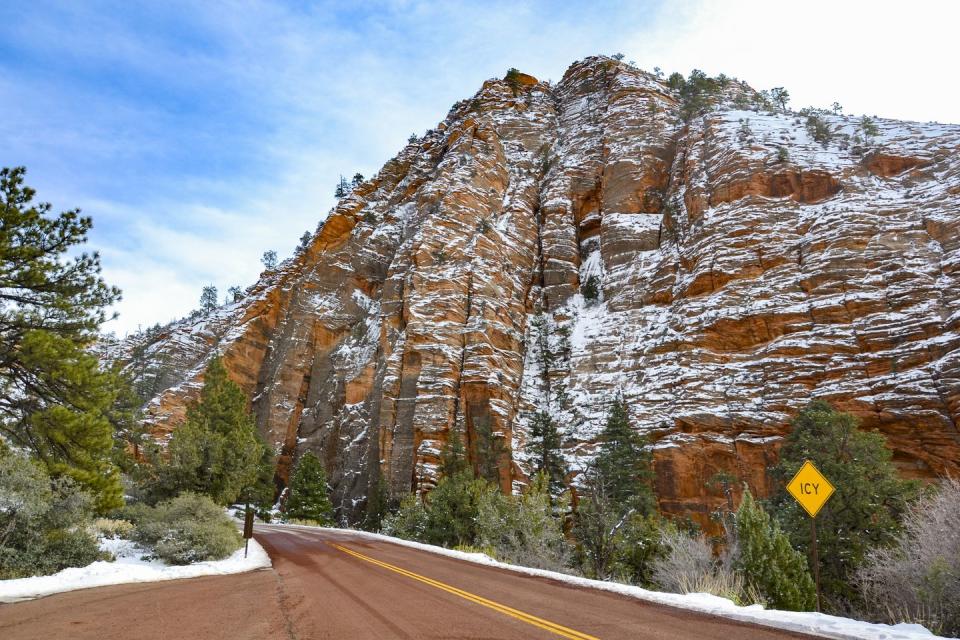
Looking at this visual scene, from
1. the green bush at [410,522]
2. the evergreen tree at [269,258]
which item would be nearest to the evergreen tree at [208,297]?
the evergreen tree at [269,258]

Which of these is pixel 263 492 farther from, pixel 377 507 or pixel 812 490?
pixel 812 490

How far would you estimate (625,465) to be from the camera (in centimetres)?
3509

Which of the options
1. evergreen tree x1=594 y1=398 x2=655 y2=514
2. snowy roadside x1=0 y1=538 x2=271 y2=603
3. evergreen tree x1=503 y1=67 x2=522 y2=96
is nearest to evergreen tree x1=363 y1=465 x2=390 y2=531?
evergreen tree x1=594 y1=398 x2=655 y2=514

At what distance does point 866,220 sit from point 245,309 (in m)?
64.3

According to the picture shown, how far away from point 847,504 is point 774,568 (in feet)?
36.1

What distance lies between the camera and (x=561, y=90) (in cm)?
8350

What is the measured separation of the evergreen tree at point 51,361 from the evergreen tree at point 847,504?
19.7 metres

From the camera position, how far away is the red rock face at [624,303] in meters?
34.8

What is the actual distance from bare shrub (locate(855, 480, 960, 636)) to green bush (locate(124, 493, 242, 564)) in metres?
14.7

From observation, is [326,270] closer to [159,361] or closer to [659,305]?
[159,361]

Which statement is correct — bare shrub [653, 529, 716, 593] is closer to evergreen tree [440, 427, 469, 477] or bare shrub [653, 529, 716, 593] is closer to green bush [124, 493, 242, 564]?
green bush [124, 493, 242, 564]

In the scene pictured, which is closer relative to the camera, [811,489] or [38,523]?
[811,489]

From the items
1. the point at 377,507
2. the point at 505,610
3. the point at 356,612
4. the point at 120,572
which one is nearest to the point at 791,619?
the point at 505,610

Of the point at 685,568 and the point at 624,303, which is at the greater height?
the point at 624,303
